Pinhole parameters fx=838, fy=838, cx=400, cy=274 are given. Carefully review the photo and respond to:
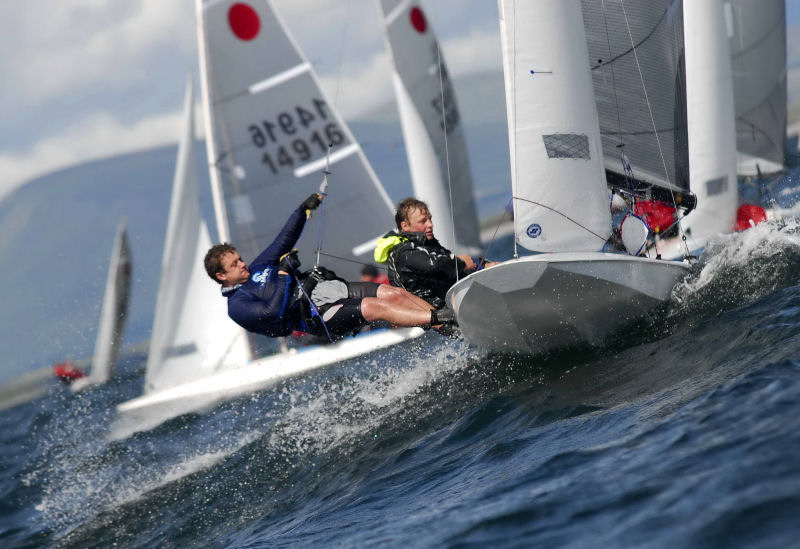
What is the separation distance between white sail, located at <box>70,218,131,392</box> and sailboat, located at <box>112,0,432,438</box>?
5441mm

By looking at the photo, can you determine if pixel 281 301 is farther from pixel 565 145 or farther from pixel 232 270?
pixel 565 145

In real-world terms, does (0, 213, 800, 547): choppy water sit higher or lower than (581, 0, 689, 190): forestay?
lower

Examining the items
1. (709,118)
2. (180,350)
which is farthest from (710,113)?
(180,350)

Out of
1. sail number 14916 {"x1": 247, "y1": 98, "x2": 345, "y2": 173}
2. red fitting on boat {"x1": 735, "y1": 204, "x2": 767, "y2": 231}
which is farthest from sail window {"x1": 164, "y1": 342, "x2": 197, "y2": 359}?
red fitting on boat {"x1": 735, "y1": 204, "x2": 767, "y2": 231}

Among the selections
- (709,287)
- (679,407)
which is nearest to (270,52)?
(709,287)

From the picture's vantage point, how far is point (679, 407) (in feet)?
13.1

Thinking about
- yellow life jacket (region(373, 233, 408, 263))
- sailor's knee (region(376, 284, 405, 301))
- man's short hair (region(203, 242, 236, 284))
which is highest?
man's short hair (region(203, 242, 236, 284))

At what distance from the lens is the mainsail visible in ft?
43.0

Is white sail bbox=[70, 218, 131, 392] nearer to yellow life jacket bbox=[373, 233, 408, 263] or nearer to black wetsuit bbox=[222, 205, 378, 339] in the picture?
black wetsuit bbox=[222, 205, 378, 339]

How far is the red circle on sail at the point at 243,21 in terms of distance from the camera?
11.4 m

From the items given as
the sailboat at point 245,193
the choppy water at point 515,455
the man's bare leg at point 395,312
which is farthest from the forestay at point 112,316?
the man's bare leg at point 395,312

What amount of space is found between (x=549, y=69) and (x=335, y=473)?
122 inches

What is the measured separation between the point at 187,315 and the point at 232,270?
5.51m

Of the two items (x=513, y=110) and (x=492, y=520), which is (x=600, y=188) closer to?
(x=513, y=110)
